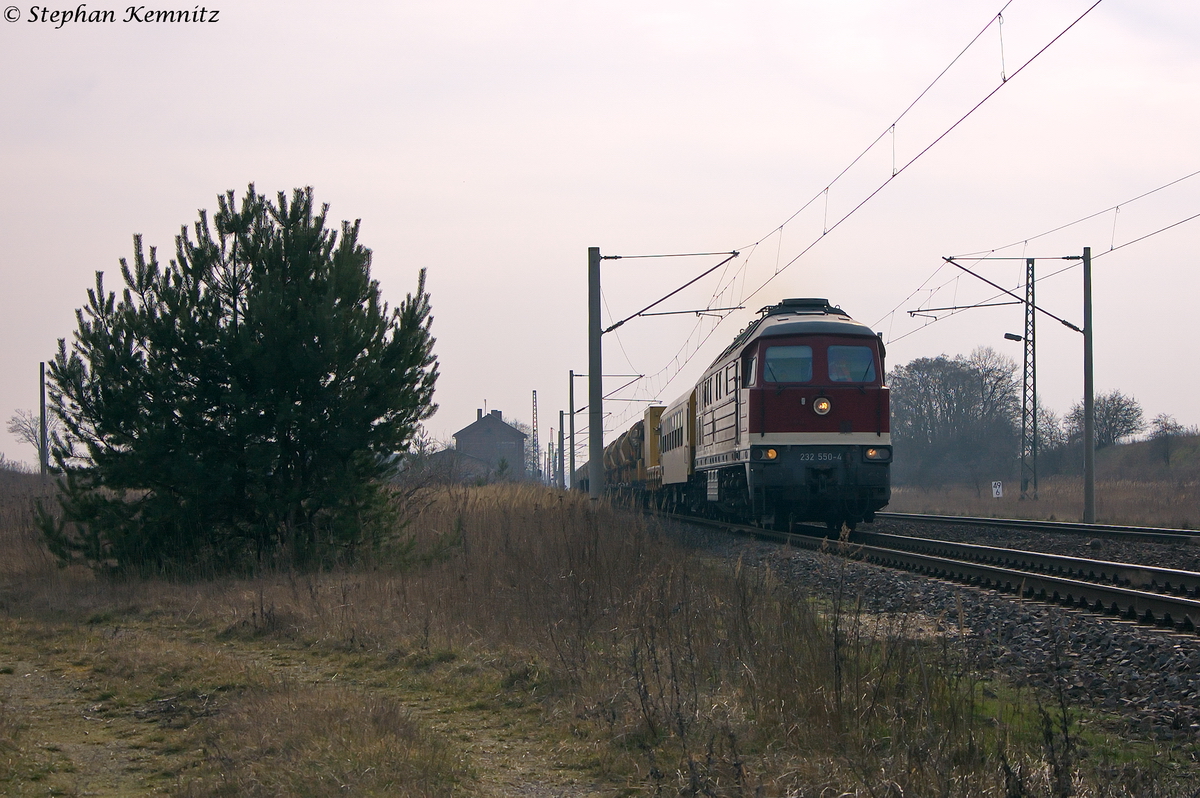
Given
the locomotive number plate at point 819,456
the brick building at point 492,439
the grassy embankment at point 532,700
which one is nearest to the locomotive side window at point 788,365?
the locomotive number plate at point 819,456

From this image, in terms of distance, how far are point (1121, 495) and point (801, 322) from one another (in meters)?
25.2

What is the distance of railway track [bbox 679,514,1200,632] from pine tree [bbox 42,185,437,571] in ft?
17.7

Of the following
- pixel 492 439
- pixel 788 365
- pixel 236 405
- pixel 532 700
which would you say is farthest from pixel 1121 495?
pixel 492 439

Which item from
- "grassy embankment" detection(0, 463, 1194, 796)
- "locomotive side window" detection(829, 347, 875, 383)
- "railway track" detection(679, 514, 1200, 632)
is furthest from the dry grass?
Result: "locomotive side window" detection(829, 347, 875, 383)

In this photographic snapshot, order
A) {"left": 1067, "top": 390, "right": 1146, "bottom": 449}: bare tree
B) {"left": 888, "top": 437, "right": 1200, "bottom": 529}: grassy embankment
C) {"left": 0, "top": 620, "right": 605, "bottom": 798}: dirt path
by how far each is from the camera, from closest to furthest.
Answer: {"left": 0, "top": 620, "right": 605, "bottom": 798}: dirt path, {"left": 888, "top": 437, "right": 1200, "bottom": 529}: grassy embankment, {"left": 1067, "top": 390, "right": 1146, "bottom": 449}: bare tree

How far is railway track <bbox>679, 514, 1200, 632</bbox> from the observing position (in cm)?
859

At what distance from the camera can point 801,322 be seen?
1745 centimetres

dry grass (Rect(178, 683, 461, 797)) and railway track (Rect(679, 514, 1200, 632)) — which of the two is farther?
railway track (Rect(679, 514, 1200, 632))

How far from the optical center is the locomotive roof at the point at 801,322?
57.0 feet

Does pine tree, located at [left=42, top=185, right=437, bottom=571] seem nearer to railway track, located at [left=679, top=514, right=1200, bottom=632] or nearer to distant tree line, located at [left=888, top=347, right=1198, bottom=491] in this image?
railway track, located at [left=679, top=514, right=1200, bottom=632]

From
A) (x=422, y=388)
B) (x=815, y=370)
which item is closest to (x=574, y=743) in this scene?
(x=422, y=388)

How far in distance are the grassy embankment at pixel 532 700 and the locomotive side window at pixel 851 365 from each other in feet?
27.5

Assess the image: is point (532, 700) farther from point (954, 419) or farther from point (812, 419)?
point (954, 419)

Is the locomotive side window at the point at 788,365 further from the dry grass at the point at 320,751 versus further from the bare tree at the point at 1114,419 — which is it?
the bare tree at the point at 1114,419
